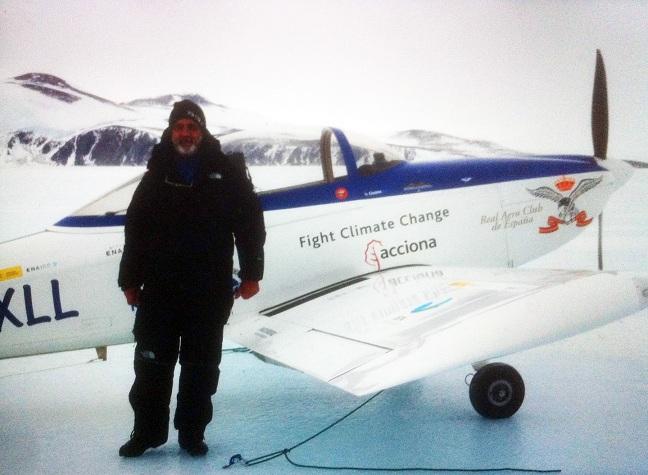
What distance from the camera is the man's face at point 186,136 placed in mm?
2057

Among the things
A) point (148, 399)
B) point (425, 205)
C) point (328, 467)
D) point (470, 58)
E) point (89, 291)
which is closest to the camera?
point (328, 467)

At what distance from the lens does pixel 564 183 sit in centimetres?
326

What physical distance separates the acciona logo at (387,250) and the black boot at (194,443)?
46.6 inches

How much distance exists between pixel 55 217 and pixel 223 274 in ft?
9.71

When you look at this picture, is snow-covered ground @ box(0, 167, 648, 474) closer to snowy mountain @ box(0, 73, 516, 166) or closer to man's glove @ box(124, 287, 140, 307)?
man's glove @ box(124, 287, 140, 307)

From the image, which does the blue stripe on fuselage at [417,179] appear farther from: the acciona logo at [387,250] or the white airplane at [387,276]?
the acciona logo at [387,250]

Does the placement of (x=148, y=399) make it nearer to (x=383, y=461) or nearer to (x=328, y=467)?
(x=328, y=467)

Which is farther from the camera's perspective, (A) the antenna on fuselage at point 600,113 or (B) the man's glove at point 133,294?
(A) the antenna on fuselage at point 600,113

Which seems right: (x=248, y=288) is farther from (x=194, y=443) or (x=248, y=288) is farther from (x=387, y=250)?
(x=387, y=250)

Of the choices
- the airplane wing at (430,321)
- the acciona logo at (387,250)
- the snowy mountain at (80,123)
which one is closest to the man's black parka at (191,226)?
the airplane wing at (430,321)

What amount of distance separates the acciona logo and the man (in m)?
0.86

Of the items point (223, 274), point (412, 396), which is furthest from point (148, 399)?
point (412, 396)

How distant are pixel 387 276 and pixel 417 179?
586 mm

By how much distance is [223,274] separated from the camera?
2.07 metres
